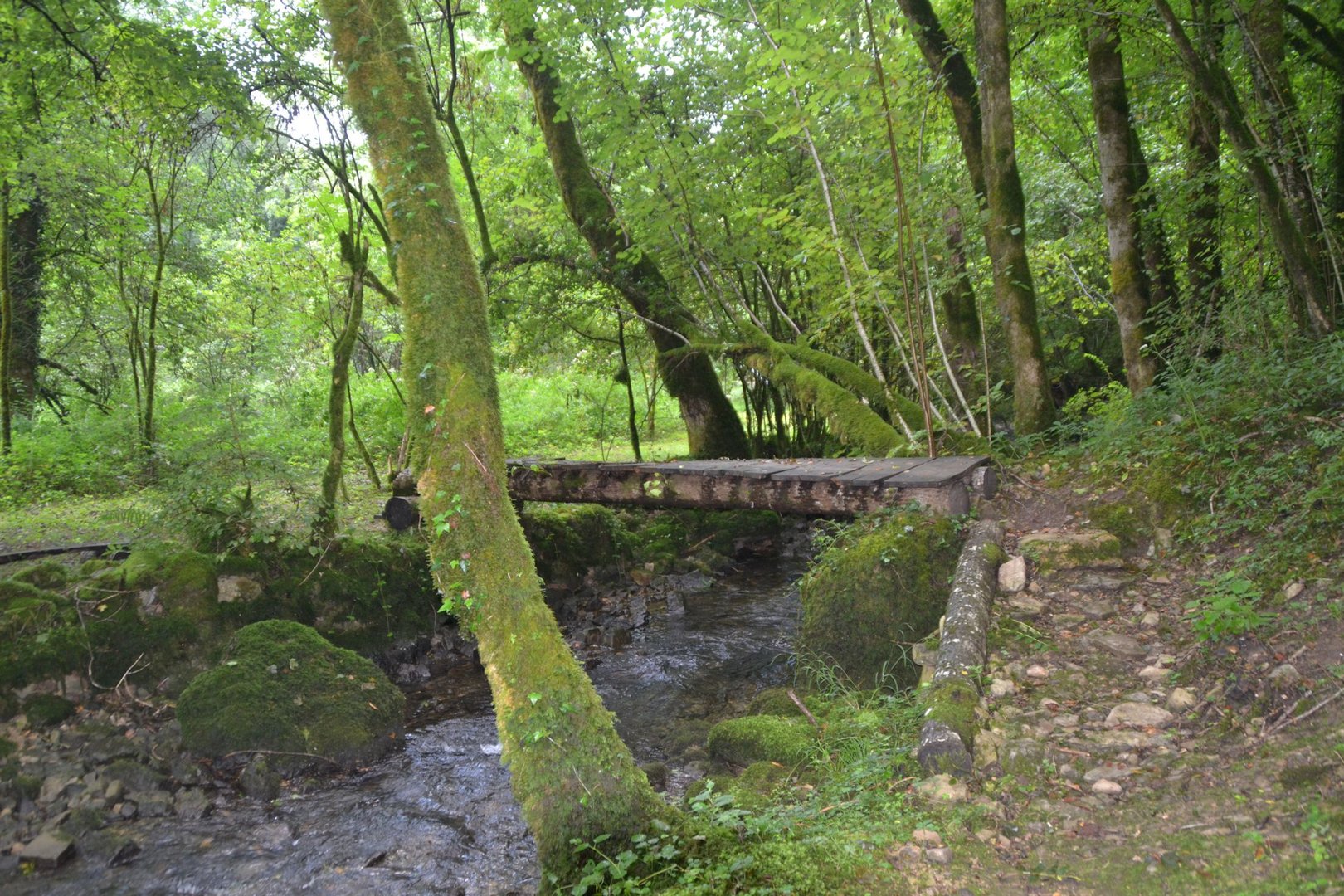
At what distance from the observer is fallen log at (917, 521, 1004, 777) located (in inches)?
118

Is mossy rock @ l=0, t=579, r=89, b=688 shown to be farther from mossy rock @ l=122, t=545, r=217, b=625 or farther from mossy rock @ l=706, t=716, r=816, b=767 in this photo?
mossy rock @ l=706, t=716, r=816, b=767

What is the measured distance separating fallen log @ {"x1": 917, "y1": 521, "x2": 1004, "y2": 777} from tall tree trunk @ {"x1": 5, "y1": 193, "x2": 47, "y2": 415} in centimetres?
1344

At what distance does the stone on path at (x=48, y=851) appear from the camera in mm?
3811

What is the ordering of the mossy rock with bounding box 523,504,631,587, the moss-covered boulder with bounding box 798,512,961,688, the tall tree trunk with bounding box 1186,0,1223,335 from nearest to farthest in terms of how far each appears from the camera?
the moss-covered boulder with bounding box 798,512,961,688, the tall tree trunk with bounding box 1186,0,1223,335, the mossy rock with bounding box 523,504,631,587

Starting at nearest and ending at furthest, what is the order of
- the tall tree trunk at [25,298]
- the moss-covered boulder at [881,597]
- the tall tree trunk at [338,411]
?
1. the moss-covered boulder at [881,597]
2. the tall tree trunk at [338,411]
3. the tall tree trunk at [25,298]

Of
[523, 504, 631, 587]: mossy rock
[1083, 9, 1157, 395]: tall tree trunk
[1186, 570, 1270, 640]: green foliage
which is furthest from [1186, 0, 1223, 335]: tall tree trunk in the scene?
[523, 504, 631, 587]: mossy rock

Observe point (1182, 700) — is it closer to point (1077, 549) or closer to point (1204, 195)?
point (1077, 549)

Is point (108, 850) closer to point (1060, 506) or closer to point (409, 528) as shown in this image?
point (409, 528)

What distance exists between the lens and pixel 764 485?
6258 mm

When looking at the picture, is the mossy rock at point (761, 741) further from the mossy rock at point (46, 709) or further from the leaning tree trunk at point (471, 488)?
the mossy rock at point (46, 709)

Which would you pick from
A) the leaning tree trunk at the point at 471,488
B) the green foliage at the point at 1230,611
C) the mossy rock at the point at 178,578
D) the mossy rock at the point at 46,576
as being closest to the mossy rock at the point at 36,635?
the mossy rock at the point at 46,576

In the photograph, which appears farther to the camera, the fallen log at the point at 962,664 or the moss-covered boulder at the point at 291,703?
the moss-covered boulder at the point at 291,703

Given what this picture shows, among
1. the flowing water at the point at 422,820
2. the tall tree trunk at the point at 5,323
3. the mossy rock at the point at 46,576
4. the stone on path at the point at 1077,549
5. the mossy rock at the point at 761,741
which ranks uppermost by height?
the tall tree trunk at the point at 5,323

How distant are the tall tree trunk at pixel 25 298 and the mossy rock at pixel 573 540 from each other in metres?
8.78
